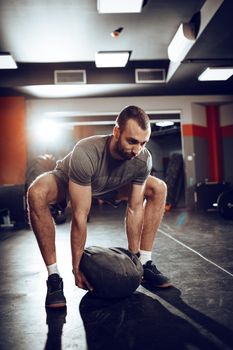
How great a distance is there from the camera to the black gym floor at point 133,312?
3.80 feet

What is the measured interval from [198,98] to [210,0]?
3.48 m

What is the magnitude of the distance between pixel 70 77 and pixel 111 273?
5.02 meters

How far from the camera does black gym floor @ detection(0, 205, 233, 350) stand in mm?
1157

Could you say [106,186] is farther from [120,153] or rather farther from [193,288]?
[193,288]

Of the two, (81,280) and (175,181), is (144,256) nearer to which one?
(81,280)

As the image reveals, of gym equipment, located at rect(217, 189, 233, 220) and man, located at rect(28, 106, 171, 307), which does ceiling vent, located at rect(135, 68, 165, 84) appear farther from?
man, located at rect(28, 106, 171, 307)

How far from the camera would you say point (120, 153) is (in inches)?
66.6

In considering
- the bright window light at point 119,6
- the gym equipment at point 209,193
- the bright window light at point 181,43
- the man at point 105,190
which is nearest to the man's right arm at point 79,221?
the man at point 105,190

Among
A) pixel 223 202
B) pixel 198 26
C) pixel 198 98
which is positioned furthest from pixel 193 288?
pixel 198 98

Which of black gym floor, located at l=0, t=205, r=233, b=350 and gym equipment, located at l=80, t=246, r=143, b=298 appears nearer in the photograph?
black gym floor, located at l=0, t=205, r=233, b=350

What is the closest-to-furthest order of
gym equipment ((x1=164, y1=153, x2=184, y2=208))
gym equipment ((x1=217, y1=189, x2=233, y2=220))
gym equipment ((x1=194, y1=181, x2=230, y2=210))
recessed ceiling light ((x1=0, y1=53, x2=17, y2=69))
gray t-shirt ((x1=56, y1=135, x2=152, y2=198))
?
gray t-shirt ((x1=56, y1=135, x2=152, y2=198)), gym equipment ((x1=217, y1=189, x2=233, y2=220)), recessed ceiling light ((x1=0, y1=53, x2=17, y2=69)), gym equipment ((x1=194, y1=181, x2=230, y2=210)), gym equipment ((x1=164, y1=153, x2=184, y2=208))

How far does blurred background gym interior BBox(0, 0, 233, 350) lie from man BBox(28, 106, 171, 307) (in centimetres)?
20

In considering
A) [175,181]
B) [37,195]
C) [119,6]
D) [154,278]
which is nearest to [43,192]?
[37,195]

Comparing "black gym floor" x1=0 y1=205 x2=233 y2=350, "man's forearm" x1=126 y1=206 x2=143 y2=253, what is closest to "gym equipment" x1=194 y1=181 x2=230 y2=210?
"black gym floor" x1=0 y1=205 x2=233 y2=350
